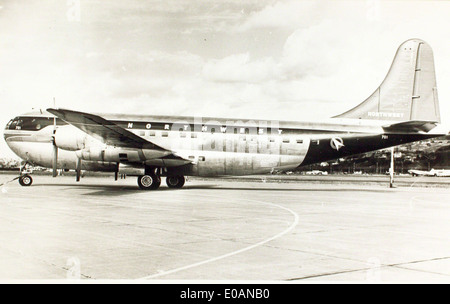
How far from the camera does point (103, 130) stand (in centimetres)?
2197

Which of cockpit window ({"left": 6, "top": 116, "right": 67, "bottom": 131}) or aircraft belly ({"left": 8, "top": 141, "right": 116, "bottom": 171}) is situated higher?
cockpit window ({"left": 6, "top": 116, "right": 67, "bottom": 131})

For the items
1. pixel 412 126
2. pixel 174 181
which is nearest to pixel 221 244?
pixel 412 126

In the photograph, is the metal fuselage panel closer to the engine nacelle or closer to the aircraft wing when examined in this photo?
the engine nacelle

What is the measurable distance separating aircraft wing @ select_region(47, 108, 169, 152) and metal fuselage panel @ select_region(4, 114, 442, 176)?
1.37 m

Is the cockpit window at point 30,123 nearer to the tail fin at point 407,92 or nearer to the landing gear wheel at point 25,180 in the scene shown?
the landing gear wheel at point 25,180

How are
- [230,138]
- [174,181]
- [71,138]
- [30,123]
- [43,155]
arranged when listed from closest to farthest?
[71,138]
[230,138]
[43,155]
[30,123]
[174,181]

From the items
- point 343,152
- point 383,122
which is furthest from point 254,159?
point 383,122

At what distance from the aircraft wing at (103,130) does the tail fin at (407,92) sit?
12.7 m

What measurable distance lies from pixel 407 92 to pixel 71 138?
1971 cm

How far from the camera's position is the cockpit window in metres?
26.3

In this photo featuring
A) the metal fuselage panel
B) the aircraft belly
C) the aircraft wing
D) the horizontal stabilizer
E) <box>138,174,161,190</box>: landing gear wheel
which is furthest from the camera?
the aircraft belly

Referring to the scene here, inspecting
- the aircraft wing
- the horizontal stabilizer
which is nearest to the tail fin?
the horizontal stabilizer

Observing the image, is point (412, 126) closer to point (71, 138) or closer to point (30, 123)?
point (71, 138)

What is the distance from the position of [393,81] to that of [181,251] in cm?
2029
